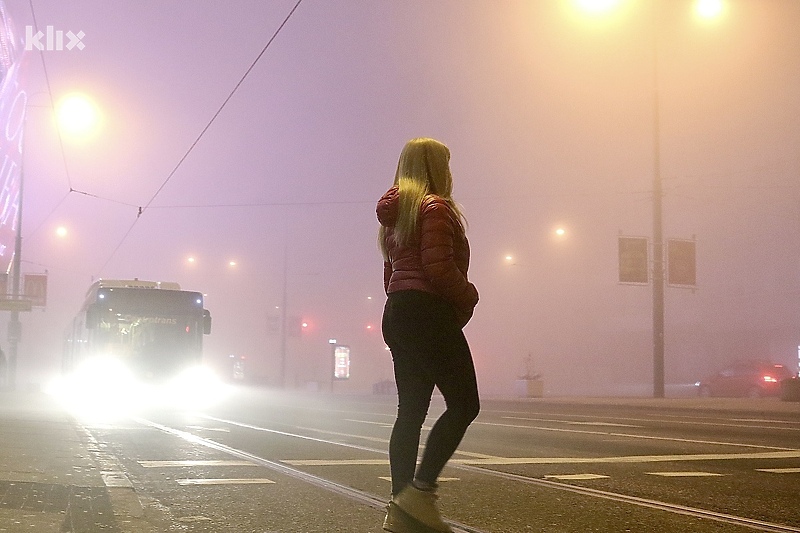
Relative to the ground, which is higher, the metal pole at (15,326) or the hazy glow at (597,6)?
the hazy glow at (597,6)

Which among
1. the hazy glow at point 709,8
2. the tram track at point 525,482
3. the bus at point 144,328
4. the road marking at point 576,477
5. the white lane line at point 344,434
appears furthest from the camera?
the hazy glow at point 709,8

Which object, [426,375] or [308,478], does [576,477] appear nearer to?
[308,478]

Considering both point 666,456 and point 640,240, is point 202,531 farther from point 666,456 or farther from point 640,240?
point 640,240

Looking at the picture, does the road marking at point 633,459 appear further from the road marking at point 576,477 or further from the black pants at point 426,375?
the black pants at point 426,375

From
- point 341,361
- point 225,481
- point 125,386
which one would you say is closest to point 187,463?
point 225,481

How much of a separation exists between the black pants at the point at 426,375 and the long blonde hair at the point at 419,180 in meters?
0.31

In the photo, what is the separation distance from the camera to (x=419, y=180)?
4.13m

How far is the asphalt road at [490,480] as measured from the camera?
15.6ft

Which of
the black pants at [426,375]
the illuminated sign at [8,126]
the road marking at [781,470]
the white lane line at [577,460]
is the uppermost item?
the illuminated sign at [8,126]

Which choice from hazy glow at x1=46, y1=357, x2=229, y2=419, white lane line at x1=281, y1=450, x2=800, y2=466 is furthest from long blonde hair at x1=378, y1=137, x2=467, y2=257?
hazy glow at x1=46, y1=357, x2=229, y2=419

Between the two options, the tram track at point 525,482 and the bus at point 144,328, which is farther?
the bus at point 144,328

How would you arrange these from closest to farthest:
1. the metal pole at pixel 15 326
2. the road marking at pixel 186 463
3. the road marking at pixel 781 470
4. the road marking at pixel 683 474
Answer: the road marking at pixel 683 474, the road marking at pixel 781 470, the road marking at pixel 186 463, the metal pole at pixel 15 326

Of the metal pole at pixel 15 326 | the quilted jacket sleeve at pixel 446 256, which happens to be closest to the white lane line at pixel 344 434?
the quilted jacket sleeve at pixel 446 256

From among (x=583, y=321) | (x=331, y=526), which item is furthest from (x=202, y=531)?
(x=583, y=321)
